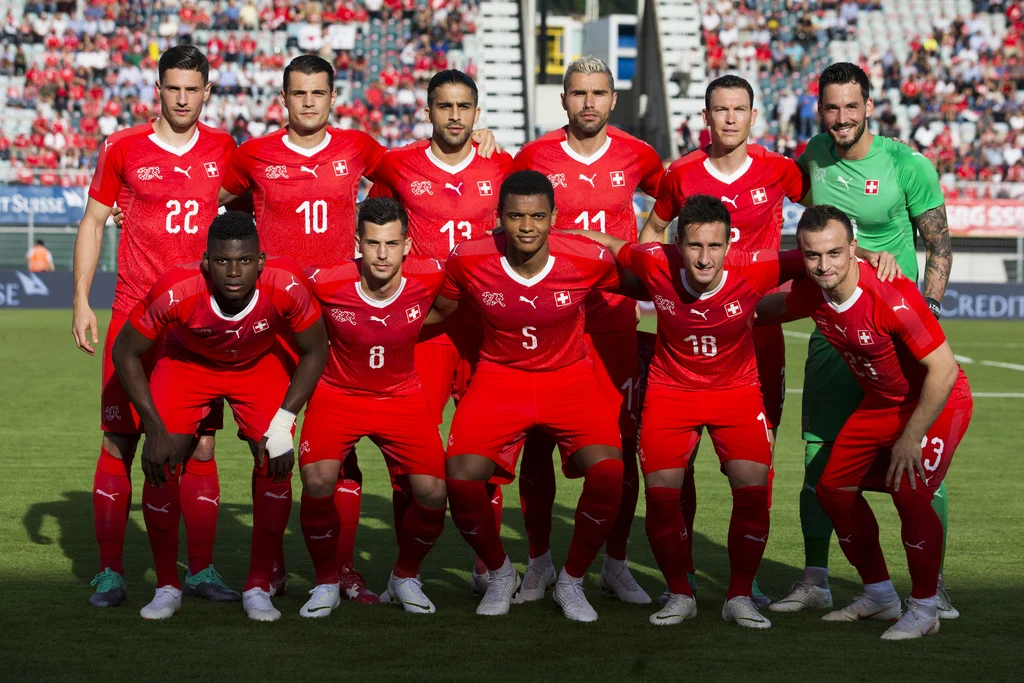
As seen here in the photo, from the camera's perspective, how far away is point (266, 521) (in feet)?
19.0

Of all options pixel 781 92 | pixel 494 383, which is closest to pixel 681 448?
pixel 494 383

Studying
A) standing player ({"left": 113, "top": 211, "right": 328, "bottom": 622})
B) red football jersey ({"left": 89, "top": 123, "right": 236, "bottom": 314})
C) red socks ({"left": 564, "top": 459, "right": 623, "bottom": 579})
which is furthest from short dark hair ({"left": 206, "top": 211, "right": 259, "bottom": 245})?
red socks ({"left": 564, "top": 459, "right": 623, "bottom": 579})

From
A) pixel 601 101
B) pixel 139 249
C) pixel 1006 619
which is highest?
pixel 601 101

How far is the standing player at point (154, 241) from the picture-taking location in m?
6.05

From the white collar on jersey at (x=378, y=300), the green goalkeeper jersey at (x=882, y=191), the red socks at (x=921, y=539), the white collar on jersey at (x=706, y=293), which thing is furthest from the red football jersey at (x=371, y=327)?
the red socks at (x=921, y=539)

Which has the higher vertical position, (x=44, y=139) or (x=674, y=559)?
(x=44, y=139)

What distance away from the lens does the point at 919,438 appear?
18.0 feet

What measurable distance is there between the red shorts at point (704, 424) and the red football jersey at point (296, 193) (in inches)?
71.8

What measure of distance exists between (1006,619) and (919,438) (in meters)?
0.97

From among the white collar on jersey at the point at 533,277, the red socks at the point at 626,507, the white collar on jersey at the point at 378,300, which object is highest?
the white collar on jersey at the point at 533,277

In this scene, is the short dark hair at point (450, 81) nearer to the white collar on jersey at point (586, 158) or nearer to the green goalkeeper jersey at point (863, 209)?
the white collar on jersey at point (586, 158)

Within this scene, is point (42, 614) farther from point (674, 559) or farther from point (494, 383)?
point (674, 559)

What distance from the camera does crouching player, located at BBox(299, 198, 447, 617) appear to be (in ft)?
18.9

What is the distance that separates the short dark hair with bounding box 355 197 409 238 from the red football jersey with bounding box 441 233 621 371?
33 centimetres
